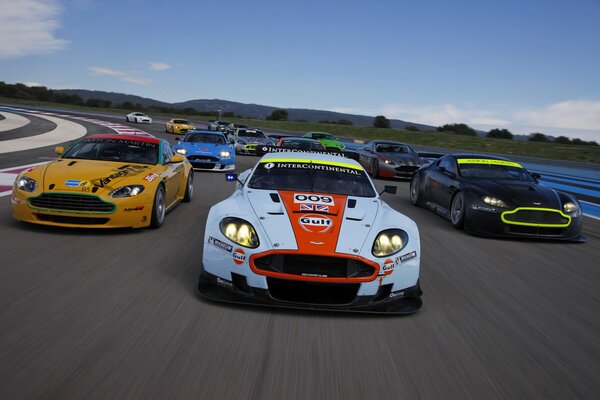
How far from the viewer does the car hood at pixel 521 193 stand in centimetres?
807

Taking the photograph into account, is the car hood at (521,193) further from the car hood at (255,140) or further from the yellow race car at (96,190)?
the car hood at (255,140)

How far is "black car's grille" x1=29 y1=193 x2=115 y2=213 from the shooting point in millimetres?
6434

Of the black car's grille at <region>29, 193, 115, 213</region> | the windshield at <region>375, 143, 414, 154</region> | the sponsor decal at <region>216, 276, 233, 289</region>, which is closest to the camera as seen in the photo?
the sponsor decal at <region>216, 276, 233, 289</region>

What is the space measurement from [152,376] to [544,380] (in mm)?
2322

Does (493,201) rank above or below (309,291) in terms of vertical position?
above

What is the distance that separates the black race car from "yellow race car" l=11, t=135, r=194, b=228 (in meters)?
4.62

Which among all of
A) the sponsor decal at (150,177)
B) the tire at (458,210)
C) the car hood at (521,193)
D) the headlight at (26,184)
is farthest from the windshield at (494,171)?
the headlight at (26,184)

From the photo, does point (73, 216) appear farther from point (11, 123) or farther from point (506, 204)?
point (11, 123)

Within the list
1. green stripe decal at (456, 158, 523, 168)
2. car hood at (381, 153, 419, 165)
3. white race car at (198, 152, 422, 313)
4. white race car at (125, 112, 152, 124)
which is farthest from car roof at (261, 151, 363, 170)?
white race car at (125, 112, 152, 124)

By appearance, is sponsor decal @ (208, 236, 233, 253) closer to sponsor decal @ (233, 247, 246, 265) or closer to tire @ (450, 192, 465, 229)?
sponsor decal @ (233, 247, 246, 265)

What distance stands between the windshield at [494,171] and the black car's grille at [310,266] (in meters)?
5.78

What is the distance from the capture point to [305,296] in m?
4.21

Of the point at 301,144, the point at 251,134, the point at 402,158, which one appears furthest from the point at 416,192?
the point at 251,134

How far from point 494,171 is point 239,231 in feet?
21.1
